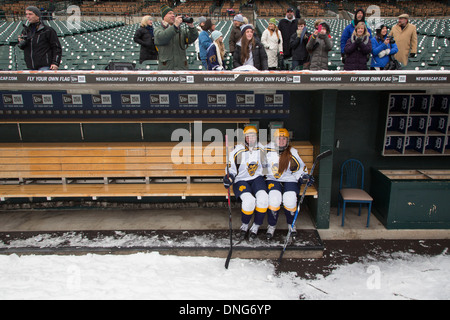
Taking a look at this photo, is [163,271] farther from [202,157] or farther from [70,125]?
[70,125]

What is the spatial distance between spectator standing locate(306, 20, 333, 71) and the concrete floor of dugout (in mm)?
2329

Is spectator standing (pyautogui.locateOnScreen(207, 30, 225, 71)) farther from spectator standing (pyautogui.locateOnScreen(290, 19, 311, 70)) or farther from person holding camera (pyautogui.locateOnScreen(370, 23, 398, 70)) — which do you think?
person holding camera (pyautogui.locateOnScreen(370, 23, 398, 70))

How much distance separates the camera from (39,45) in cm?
458

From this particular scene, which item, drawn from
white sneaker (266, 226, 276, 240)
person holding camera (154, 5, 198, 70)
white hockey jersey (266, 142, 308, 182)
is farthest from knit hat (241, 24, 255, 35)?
white sneaker (266, 226, 276, 240)

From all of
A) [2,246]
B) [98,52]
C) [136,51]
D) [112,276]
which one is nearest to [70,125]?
[2,246]

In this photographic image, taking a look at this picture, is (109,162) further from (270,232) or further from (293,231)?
(293,231)

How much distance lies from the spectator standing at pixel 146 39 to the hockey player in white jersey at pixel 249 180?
2632 millimetres

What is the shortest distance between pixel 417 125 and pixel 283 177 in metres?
2.40

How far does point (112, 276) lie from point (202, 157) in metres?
2.16

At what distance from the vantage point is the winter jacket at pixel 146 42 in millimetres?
5660

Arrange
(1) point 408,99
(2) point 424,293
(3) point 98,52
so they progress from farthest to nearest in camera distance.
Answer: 1. (3) point 98,52
2. (1) point 408,99
3. (2) point 424,293

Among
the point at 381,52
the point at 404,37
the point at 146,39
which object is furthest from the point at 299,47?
the point at 146,39

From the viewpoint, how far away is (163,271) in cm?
396

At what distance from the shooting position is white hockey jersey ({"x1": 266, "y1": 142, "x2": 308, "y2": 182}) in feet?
15.0
